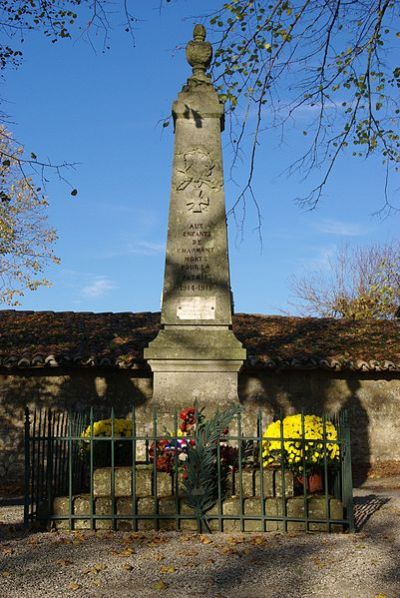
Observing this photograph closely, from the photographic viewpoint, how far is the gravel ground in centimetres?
523

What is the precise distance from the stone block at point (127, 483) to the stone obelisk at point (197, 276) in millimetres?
1171

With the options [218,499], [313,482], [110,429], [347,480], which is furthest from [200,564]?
[110,429]

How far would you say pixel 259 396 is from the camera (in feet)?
51.5

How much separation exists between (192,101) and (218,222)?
1.69 meters

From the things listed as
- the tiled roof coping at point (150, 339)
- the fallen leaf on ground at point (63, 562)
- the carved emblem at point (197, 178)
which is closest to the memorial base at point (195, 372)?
the carved emblem at point (197, 178)

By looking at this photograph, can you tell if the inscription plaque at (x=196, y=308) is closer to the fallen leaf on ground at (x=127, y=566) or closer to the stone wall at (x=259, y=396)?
the fallen leaf on ground at (x=127, y=566)

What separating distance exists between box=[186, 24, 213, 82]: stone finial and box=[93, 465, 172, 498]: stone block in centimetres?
525

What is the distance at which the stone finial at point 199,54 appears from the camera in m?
9.35

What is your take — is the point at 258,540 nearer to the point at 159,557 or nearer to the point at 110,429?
the point at 159,557

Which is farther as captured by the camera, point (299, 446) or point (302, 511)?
point (299, 446)

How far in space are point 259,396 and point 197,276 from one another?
7546 mm

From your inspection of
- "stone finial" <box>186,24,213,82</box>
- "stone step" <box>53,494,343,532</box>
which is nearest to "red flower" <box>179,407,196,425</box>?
"stone step" <box>53,494,343,532</box>

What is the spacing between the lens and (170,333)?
8547 millimetres

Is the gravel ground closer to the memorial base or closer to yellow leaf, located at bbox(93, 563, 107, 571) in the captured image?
yellow leaf, located at bbox(93, 563, 107, 571)
